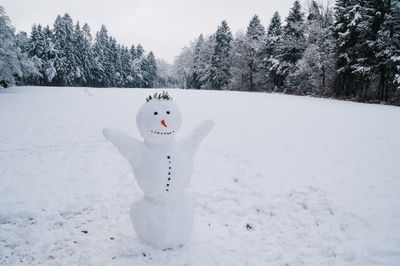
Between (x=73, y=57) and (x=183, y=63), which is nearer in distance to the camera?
(x=73, y=57)

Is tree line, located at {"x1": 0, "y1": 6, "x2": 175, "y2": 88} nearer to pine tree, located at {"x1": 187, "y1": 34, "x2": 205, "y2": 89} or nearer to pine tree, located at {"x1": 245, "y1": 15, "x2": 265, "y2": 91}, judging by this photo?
pine tree, located at {"x1": 187, "y1": 34, "x2": 205, "y2": 89}

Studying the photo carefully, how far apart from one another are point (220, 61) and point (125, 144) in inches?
1616

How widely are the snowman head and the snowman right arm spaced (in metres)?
0.18

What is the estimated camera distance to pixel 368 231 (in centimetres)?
392

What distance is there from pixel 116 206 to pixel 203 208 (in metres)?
1.49

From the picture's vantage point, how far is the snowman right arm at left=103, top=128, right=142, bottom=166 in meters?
2.95

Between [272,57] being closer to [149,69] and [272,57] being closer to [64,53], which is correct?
[64,53]

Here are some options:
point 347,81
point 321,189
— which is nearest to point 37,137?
Answer: point 321,189

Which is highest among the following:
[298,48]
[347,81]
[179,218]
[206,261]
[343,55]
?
[298,48]

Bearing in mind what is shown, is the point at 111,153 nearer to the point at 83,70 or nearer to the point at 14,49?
the point at 14,49

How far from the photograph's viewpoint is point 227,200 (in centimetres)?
479

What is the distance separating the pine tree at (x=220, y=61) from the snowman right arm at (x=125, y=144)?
132 feet

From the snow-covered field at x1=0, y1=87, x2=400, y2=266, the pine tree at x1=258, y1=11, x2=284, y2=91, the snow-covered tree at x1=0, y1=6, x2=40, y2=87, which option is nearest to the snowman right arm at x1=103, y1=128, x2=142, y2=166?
the snow-covered field at x1=0, y1=87, x2=400, y2=266

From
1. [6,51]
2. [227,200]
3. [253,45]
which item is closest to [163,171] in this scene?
[227,200]
